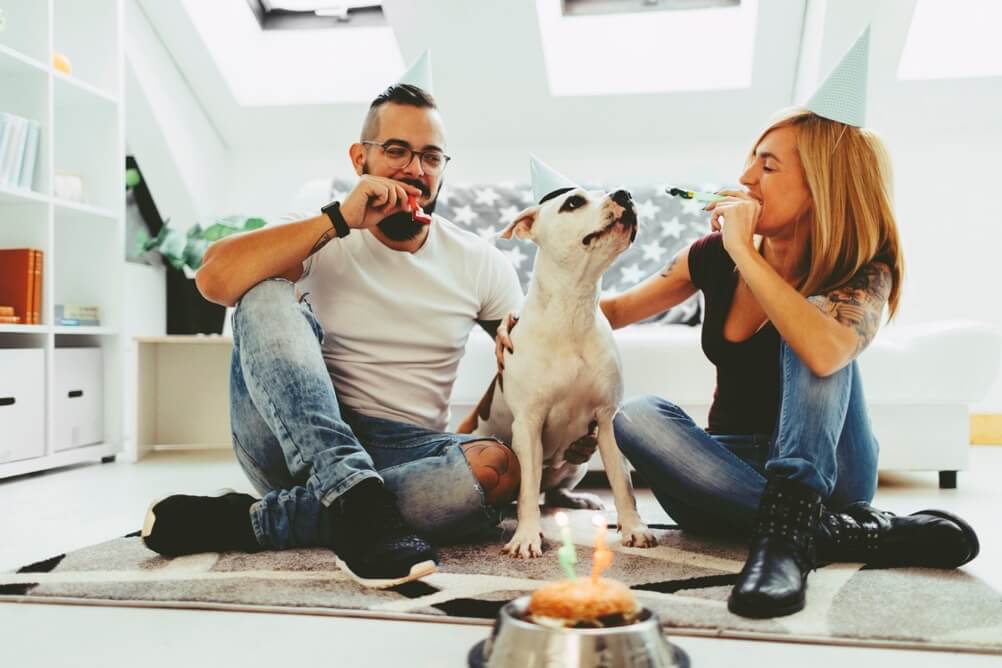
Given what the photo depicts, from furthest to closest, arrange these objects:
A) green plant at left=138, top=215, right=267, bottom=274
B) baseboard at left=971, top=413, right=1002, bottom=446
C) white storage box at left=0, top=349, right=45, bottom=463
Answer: baseboard at left=971, top=413, right=1002, bottom=446
green plant at left=138, top=215, right=267, bottom=274
white storage box at left=0, top=349, right=45, bottom=463

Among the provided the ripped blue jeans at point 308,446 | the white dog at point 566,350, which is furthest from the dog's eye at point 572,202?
the ripped blue jeans at point 308,446

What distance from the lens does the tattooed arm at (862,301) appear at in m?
1.37

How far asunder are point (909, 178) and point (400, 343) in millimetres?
2753

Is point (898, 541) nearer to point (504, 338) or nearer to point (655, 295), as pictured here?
point (655, 295)

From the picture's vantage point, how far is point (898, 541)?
1453 mm

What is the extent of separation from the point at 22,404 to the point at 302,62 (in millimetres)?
2041

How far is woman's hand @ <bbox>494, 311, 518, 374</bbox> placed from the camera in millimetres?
1654

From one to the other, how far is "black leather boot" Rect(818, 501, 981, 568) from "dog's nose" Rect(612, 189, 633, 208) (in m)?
0.63

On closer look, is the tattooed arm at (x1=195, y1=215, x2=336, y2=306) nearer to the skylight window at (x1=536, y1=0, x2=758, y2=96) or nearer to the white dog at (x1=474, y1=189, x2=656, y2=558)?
the white dog at (x1=474, y1=189, x2=656, y2=558)

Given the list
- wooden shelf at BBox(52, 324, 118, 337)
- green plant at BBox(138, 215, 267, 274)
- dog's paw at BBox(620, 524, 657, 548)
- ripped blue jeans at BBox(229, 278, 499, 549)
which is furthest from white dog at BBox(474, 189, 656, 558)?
green plant at BBox(138, 215, 267, 274)

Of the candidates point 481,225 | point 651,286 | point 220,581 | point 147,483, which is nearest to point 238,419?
point 220,581

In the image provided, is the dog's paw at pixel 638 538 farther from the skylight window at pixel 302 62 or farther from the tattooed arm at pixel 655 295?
the skylight window at pixel 302 62

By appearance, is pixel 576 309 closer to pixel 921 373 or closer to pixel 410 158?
pixel 410 158

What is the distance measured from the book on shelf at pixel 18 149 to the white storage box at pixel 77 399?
22.1 inches
